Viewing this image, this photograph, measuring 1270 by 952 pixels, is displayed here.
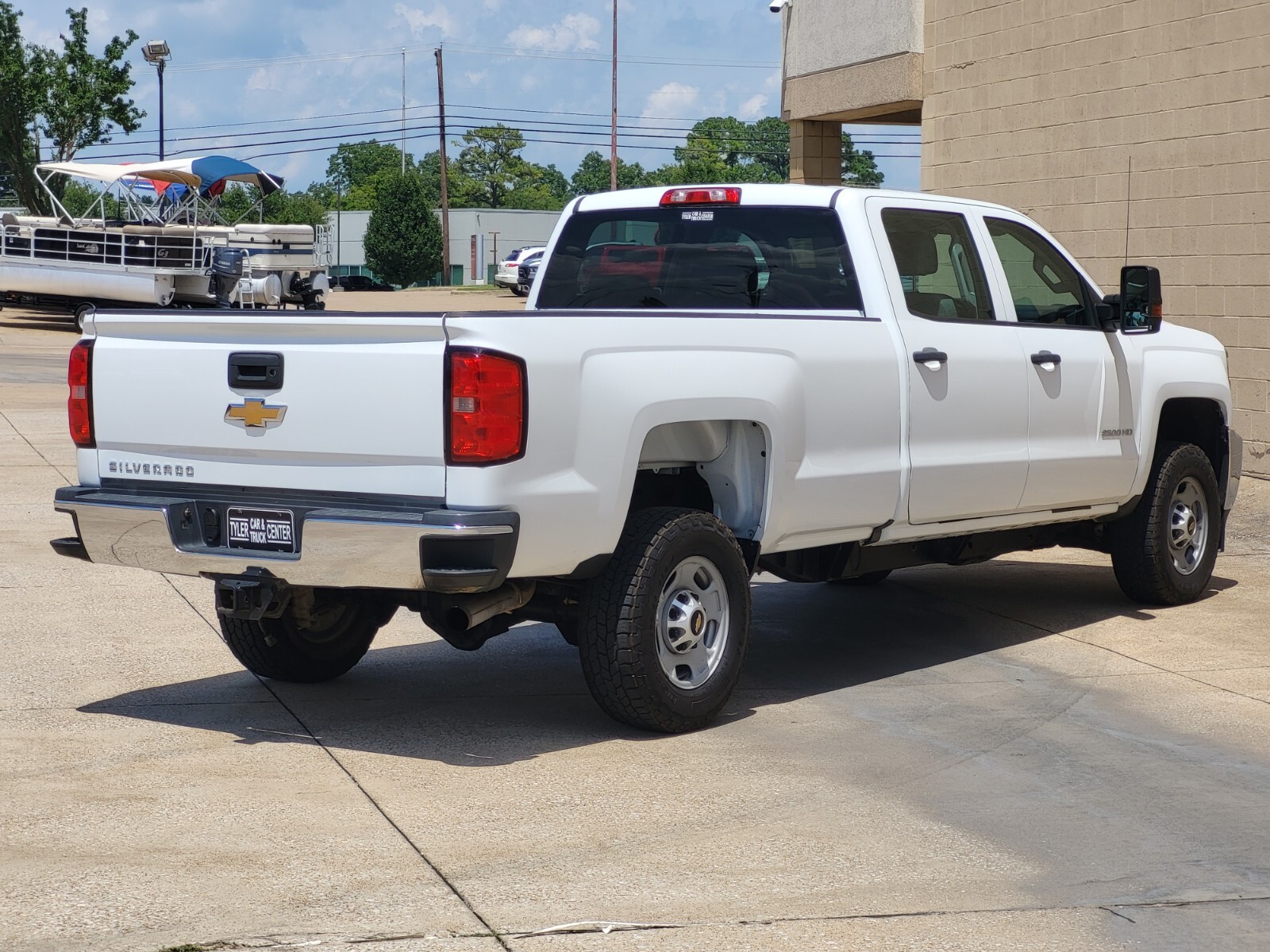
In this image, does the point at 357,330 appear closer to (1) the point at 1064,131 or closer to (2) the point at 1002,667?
(2) the point at 1002,667

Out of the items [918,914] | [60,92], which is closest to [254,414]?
[918,914]

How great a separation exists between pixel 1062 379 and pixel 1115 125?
27.6 ft

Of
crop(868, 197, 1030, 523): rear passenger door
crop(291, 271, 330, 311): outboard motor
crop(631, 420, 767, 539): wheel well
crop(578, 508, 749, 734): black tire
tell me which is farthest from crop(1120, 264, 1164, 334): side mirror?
crop(291, 271, 330, 311): outboard motor

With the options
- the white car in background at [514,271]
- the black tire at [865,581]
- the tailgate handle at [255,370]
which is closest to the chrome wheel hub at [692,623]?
the tailgate handle at [255,370]

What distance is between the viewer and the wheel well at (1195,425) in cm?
932

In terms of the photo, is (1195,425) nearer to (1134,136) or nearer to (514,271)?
(1134,136)

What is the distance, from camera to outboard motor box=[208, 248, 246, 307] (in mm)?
32375

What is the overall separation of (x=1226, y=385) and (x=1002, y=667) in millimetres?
2599

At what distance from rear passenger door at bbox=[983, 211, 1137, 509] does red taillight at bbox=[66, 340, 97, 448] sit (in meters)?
4.06

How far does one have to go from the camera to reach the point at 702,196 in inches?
302

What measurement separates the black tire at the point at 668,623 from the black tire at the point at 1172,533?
3.22m

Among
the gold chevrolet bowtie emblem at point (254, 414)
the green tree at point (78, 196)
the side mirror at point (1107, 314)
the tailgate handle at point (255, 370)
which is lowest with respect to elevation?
the gold chevrolet bowtie emblem at point (254, 414)

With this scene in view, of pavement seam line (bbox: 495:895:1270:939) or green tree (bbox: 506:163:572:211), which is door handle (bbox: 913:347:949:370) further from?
green tree (bbox: 506:163:572:211)

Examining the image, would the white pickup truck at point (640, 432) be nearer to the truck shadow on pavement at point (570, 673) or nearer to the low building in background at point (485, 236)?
the truck shadow on pavement at point (570, 673)
